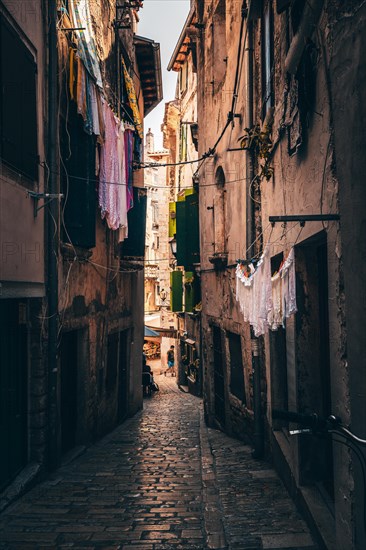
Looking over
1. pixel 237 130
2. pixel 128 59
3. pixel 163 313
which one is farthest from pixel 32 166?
pixel 163 313

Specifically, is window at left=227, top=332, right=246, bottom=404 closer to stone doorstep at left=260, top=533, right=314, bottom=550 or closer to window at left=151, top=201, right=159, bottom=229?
stone doorstep at left=260, top=533, right=314, bottom=550

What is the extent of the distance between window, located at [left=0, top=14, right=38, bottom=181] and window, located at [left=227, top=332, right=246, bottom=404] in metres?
5.62

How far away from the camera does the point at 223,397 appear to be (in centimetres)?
1313

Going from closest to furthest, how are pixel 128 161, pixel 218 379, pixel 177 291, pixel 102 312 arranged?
pixel 102 312 → pixel 128 161 → pixel 218 379 → pixel 177 291

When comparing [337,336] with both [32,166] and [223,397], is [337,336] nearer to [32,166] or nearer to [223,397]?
[32,166]

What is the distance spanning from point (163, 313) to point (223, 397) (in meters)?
24.4

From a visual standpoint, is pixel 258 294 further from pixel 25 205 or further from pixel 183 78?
pixel 183 78

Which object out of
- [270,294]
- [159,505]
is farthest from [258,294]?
[159,505]

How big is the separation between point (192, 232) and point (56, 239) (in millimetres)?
8995

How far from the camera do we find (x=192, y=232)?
17859mm

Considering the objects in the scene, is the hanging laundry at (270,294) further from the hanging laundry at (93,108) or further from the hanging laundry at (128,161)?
the hanging laundry at (128,161)

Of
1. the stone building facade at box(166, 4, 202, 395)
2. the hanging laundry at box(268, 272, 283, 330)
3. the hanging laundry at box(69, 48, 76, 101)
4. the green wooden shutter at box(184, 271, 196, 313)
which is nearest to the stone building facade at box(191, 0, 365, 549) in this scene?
the hanging laundry at box(268, 272, 283, 330)

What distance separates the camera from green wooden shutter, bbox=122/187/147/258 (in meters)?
15.2

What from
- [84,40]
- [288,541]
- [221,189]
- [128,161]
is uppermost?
[84,40]
